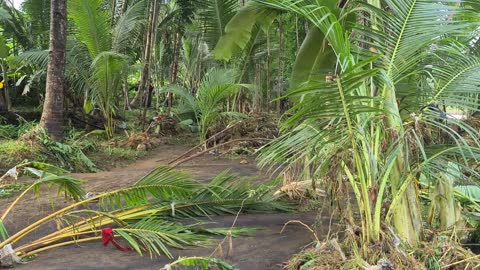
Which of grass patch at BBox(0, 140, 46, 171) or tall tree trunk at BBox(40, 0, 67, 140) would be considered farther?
tall tree trunk at BBox(40, 0, 67, 140)

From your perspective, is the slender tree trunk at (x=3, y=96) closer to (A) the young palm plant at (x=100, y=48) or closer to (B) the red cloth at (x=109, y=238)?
(A) the young palm plant at (x=100, y=48)

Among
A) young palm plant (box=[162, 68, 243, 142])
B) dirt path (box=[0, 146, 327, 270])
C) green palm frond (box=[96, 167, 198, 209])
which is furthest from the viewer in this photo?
young palm plant (box=[162, 68, 243, 142])

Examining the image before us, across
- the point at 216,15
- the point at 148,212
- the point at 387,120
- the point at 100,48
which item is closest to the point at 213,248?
the point at 148,212

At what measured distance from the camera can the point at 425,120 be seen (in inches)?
118

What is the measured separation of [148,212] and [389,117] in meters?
2.07

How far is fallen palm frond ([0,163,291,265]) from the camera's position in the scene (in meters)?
3.45

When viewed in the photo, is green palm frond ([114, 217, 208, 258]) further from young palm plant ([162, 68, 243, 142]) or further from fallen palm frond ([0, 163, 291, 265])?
young palm plant ([162, 68, 243, 142])

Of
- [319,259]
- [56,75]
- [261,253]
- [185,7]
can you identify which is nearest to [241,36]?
[56,75]

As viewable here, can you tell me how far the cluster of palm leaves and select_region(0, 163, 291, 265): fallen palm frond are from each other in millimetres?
922

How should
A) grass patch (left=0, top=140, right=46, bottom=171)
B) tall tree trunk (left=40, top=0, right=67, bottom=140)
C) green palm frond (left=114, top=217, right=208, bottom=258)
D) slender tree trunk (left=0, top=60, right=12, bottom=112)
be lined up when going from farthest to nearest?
slender tree trunk (left=0, top=60, right=12, bottom=112)
tall tree trunk (left=40, top=0, right=67, bottom=140)
grass patch (left=0, top=140, right=46, bottom=171)
green palm frond (left=114, top=217, right=208, bottom=258)

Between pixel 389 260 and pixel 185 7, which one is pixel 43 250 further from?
pixel 185 7

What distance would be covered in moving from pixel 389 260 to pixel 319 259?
18.3 inches

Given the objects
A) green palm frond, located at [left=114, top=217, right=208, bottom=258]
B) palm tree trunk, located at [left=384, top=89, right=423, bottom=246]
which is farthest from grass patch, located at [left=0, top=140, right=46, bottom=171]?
palm tree trunk, located at [left=384, top=89, right=423, bottom=246]

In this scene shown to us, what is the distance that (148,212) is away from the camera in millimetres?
3840
